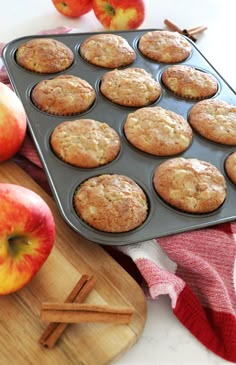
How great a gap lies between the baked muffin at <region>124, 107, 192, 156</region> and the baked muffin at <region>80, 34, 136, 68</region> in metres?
0.21

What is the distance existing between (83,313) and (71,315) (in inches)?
0.8

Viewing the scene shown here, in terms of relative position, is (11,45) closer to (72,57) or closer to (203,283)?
(72,57)

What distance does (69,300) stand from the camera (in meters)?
0.81

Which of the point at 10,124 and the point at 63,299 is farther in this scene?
the point at 10,124

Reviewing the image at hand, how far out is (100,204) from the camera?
37.3 inches

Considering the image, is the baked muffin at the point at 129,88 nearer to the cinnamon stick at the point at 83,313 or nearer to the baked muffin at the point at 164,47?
the baked muffin at the point at 164,47

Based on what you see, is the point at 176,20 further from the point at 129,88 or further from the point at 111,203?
the point at 111,203

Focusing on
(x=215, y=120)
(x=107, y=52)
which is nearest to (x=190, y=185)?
(x=215, y=120)

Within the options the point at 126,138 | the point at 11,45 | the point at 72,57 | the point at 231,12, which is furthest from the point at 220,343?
the point at 231,12

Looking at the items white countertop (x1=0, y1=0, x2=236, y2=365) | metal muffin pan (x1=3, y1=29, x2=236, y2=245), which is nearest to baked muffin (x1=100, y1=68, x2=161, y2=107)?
metal muffin pan (x1=3, y1=29, x2=236, y2=245)

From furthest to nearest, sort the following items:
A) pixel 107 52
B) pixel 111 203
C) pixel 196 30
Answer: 1. pixel 196 30
2. pixel 107 52
3. pixel 111 203

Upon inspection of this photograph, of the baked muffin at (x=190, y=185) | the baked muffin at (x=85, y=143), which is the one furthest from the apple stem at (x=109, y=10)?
the baked muffin at (x=190, y=185)

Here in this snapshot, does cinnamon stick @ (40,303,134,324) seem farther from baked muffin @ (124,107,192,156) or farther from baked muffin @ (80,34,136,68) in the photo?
baked muffin @ (80,34,136,68)

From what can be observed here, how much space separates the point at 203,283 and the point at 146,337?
145 mm
